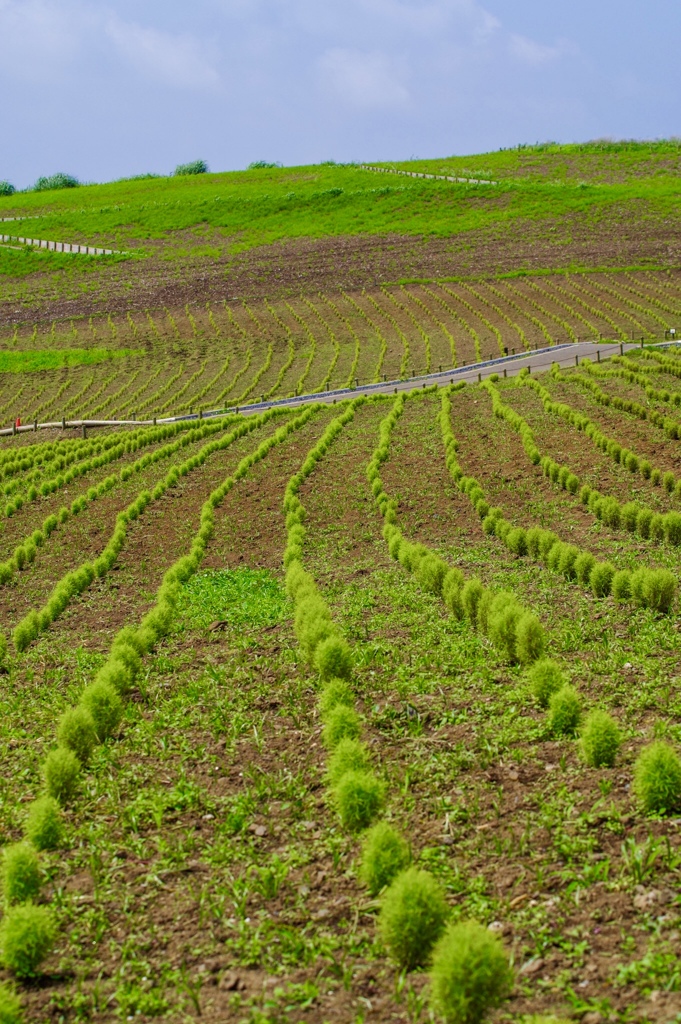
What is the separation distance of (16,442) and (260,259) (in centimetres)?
4355

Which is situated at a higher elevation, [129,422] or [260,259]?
[260,259]

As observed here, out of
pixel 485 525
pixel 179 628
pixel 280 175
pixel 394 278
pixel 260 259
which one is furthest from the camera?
pixel 280 175

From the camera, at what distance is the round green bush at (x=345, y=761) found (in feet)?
24.1

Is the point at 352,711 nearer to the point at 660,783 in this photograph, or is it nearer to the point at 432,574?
the point at 660,783

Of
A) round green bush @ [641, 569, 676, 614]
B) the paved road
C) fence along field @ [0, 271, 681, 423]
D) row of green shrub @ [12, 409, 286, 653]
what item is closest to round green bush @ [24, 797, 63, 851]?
row of green shrub @ [12, 409, 286, 653]

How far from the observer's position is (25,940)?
5.68 metres

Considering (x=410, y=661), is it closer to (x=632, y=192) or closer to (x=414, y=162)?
(x=632, y=192)

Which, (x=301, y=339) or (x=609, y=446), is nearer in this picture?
(x=609, y=446)

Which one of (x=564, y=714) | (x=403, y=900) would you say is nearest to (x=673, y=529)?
(x=564, y=714)

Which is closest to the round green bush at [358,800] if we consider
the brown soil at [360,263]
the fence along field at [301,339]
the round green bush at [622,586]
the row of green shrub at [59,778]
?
the row of green shrub at [59,778]

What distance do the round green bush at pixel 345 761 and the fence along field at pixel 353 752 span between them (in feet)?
0.12

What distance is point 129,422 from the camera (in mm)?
35938

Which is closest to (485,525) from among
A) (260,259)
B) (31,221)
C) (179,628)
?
(179,628)

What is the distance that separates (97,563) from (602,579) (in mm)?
9894
